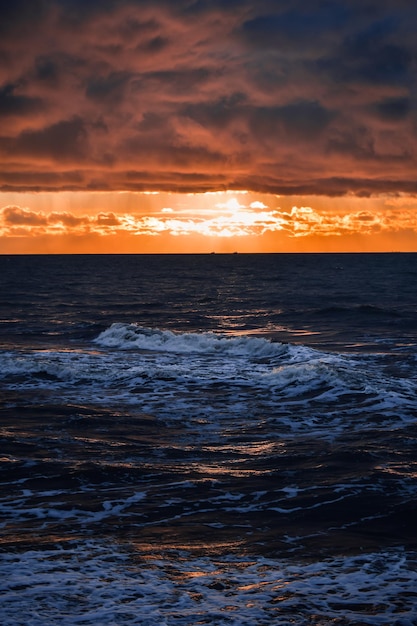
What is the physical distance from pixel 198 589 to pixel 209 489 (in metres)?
3.86

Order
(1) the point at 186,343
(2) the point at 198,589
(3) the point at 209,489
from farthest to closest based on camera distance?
(1) the point at 186,343, (3) the point at 209,489, (2) the point at 198,589

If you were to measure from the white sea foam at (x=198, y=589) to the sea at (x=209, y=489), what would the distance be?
0.02m

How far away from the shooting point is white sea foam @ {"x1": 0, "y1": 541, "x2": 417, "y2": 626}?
8016mm

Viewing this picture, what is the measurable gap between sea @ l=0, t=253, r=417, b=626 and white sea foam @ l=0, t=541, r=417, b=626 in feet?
0.08

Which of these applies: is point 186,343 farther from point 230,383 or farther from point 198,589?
point 198,589

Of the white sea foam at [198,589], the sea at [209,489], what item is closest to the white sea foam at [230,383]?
the sea at [209,489]

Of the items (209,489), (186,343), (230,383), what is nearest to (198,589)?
(209,489)

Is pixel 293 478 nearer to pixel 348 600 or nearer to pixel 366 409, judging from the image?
pixel 348 600

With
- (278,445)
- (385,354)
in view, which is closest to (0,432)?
(278,445)

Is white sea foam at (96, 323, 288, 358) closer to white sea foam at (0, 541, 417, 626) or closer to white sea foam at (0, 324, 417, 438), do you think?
white sea foam at (0, 324, 417, 438)

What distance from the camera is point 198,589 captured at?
8.66 m

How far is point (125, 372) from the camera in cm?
2514

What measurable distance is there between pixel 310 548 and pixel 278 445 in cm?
549

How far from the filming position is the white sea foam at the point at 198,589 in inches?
316
